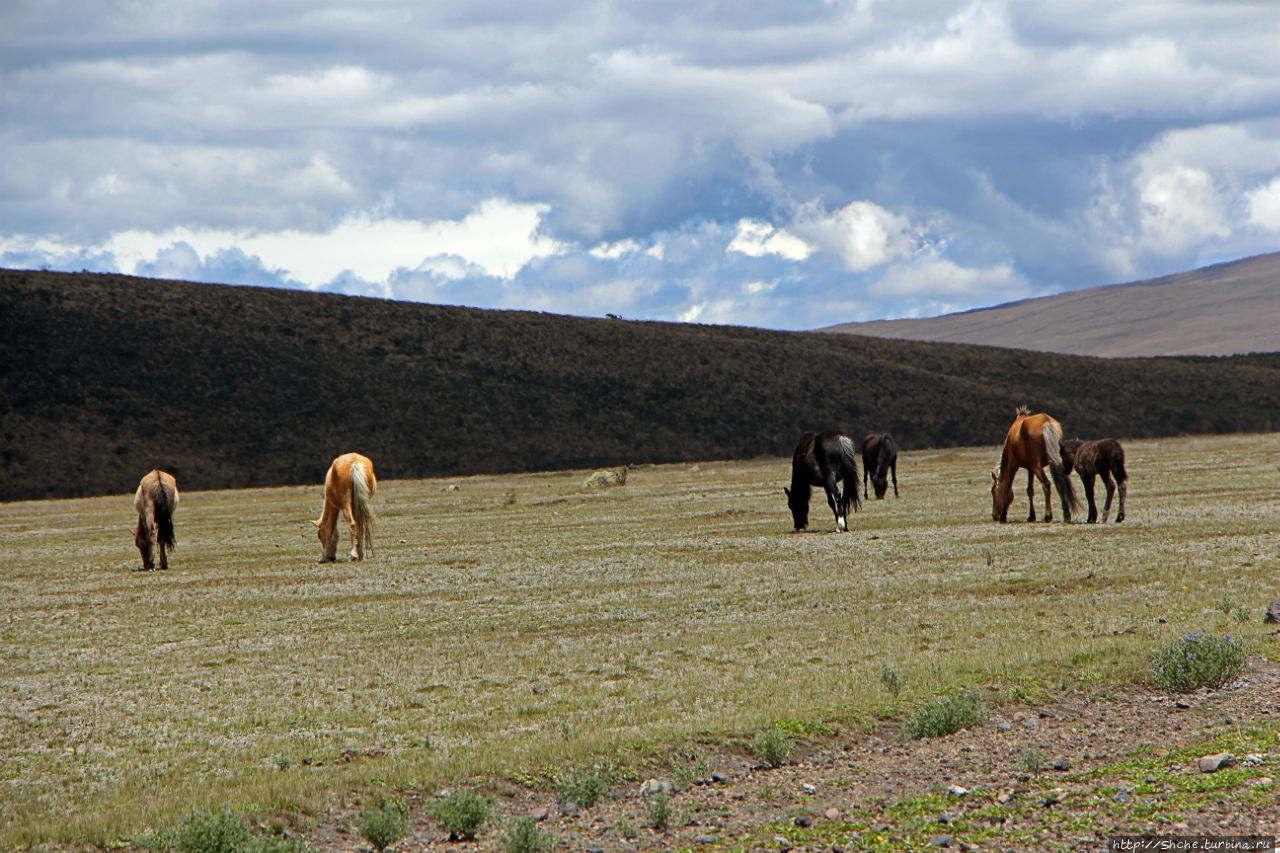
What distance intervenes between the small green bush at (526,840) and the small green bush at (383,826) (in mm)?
726

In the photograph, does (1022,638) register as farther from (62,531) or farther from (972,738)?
(62,531)

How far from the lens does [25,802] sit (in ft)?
26.9

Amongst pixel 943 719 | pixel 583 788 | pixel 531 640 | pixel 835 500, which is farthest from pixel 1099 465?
pixel 583 788

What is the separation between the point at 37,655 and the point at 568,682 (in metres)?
7.17

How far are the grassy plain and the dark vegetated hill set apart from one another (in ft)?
173

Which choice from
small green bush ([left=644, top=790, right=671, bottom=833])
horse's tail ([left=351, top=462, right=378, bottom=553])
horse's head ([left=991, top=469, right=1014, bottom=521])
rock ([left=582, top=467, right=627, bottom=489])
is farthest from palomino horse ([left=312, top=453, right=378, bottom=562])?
rock ([left=582, top=467, right=627, bottom=489])

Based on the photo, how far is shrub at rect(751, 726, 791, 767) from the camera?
8.57 metres

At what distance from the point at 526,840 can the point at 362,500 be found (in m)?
18.3

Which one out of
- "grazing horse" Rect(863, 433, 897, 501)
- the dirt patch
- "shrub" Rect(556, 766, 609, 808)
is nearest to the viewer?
the dirt patch

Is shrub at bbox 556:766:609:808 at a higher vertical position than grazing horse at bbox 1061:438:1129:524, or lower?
lower

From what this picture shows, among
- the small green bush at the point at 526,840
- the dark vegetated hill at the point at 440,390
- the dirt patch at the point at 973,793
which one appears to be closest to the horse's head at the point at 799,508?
the dirt patch at the point at 973,793

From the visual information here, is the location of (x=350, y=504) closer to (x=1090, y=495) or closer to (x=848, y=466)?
(x=848, y=466)

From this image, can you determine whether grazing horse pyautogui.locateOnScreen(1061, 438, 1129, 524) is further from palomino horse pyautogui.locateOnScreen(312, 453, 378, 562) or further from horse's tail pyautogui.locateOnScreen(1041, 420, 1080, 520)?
palomino horse pyautogui.locateOnScreen(312, 453, 378, 562)

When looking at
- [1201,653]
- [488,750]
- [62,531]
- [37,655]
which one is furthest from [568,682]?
[62,531]
